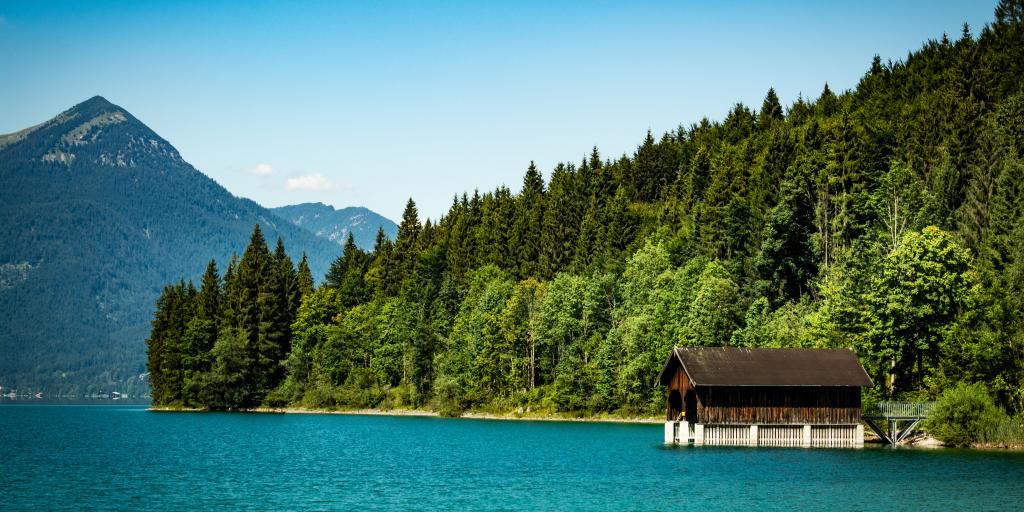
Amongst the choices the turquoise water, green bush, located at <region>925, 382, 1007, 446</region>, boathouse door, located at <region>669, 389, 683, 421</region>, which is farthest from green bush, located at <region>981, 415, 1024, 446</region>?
boathouse door, located at <region>669, 389, 683, 421</region>

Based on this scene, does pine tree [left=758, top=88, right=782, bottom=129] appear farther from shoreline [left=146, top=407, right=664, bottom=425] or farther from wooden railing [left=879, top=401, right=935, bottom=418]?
wooden railing [left=879, top=401, right=935, bottom=418]

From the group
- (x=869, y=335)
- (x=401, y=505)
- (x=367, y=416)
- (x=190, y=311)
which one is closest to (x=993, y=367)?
(x=869, y=335)

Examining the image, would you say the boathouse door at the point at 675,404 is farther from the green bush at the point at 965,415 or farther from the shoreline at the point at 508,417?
the green bush at the point at 965,415

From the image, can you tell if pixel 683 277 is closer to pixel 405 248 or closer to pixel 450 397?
pixel 450 397

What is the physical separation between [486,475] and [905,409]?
33.4 meters

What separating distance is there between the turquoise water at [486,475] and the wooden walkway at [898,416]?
413cm

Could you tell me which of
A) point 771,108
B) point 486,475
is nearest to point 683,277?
point 486,475

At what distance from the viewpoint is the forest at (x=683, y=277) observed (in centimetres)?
7475

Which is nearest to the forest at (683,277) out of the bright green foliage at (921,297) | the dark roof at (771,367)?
the bright green foliage at (921,297)

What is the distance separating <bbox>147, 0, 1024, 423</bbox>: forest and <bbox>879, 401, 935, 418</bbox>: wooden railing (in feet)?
8.06

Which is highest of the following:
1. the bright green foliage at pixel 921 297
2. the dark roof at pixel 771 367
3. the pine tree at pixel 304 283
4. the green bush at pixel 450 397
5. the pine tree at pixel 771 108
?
the pine tree at pixel 771 108

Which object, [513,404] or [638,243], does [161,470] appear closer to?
[513,404]

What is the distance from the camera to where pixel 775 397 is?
69500 millimetres

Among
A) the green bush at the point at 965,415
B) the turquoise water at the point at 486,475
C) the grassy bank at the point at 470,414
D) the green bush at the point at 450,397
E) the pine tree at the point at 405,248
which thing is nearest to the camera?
the turquoise water at the point at 486,475
